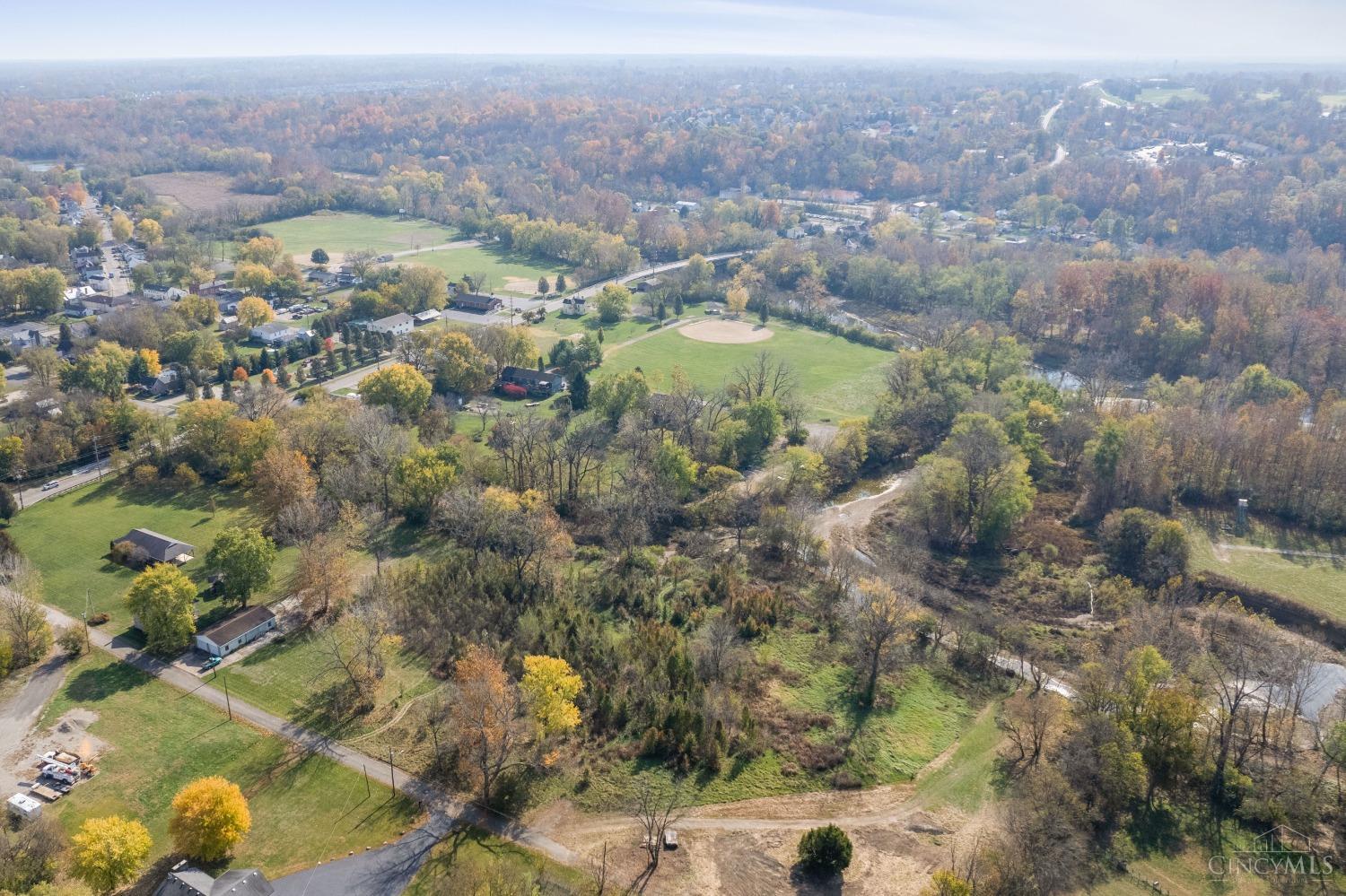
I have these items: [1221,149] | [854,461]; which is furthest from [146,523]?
[1221,149]

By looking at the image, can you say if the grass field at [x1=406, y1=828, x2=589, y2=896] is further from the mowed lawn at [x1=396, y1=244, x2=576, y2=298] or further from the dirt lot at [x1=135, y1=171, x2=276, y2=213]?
the dirt lot at [x1=135, y1=171, x2=276, y2=213]

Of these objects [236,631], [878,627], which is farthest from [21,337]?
[878,627]

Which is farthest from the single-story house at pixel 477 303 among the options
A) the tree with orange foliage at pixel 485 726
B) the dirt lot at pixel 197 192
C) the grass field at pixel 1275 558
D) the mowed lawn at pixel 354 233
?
the grass field at pixel 1275 558

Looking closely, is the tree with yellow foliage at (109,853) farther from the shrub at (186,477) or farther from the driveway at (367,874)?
the shrub at (186,477)

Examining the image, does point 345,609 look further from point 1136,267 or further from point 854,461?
Result: point 1136,267

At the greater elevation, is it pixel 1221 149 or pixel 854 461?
pixel 1221 149

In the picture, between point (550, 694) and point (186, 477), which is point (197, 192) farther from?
point (550, 694)
